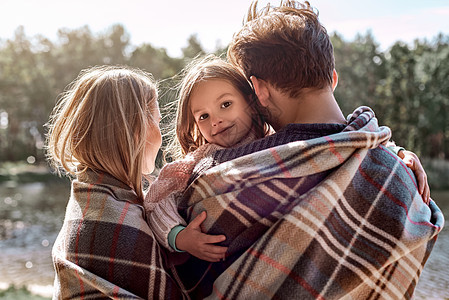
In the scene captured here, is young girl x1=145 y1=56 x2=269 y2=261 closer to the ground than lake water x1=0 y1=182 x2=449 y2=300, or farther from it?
farther from it

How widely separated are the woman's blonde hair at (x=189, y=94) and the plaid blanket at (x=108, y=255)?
627mm

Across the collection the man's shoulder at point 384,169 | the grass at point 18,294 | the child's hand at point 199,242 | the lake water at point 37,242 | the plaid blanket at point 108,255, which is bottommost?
the lake water at point 37,242

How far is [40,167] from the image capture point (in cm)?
2572

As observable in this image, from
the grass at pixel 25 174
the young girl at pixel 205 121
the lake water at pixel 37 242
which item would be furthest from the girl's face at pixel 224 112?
the grass at pixel 25 174

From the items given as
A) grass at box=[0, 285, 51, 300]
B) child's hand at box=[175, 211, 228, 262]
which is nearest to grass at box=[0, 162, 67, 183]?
grass at box=[0, 285, 51, 300]

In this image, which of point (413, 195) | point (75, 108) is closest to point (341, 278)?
point (413, 195)

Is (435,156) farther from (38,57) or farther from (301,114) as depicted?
(301,114)

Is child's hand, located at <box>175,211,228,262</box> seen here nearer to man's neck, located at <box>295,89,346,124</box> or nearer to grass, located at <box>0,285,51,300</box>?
man's neck, located at <box>295,89,346,124</box>

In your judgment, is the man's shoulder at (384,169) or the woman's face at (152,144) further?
the woman's face at (152,144)

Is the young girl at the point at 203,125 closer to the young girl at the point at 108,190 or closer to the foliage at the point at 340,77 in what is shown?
the young girl at the point at 108,190

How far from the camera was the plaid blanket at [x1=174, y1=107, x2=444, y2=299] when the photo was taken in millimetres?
1392

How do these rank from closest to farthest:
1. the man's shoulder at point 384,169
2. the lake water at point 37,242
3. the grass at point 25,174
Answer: the man's shoulder at point 384,169 → the lake water at point 37,242 → the grass at point 25,174

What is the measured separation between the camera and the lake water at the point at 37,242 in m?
7.21

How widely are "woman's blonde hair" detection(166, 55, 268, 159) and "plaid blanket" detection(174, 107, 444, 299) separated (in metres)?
0.53
